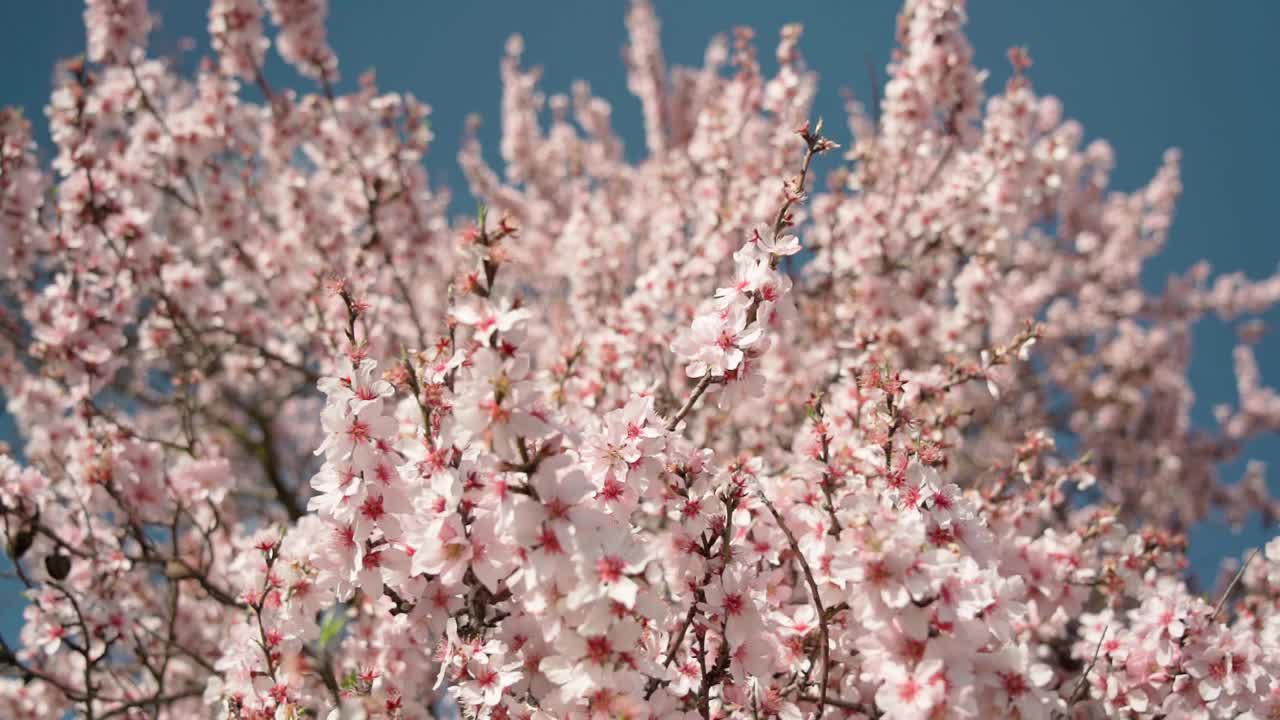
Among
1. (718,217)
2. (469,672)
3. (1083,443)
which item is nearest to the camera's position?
(469,672)

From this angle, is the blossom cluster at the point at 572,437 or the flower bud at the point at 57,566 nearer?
the blossom cluster at the point at 572,437

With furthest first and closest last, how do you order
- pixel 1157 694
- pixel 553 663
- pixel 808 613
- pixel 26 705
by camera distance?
pixel 26 705 → pixel 1157 694 → pixel 808 613 → pixel 553 663

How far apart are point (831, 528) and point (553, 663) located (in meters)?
1.05

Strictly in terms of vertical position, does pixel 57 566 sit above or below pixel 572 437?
above

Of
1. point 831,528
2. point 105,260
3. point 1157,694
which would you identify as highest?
point 105,260

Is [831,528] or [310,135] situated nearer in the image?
[831,528]

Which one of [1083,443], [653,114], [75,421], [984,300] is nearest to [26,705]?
[75,421]

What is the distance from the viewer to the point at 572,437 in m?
1.92

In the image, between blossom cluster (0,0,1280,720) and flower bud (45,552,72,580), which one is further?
flower bud (45,552,72,580)

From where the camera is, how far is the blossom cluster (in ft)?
6.50

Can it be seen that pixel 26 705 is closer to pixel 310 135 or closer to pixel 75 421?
pixel 75 421

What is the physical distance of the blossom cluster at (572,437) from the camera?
1.98 m

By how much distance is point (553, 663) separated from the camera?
6.64 feet

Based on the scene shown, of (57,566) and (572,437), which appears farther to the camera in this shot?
(57,566)
